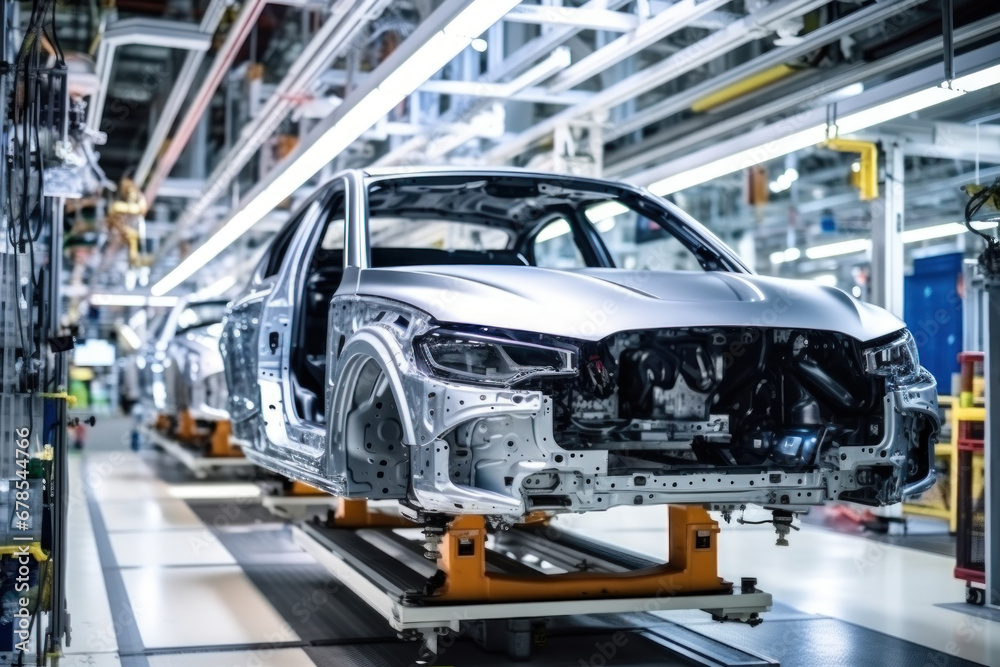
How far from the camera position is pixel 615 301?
3.33 metres

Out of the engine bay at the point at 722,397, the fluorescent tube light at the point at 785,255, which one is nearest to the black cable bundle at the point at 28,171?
the engine bay at the point at 722,397

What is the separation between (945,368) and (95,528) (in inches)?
240

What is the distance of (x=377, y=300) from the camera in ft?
12.3

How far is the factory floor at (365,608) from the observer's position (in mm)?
4094

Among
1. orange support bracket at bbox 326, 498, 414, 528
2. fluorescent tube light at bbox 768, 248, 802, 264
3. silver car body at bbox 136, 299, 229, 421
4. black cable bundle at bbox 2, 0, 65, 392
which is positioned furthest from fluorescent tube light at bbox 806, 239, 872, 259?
black cable bundle at bbox 2, 0, 65, 392

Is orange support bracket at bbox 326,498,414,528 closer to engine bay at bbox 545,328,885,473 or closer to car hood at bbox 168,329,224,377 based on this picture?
engine bay at bbox 545,328,885,473

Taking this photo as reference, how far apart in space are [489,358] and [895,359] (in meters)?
1.35

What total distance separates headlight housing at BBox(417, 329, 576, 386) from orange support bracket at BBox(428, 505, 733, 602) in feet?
2.41

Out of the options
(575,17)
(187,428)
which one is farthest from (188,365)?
(575,17)

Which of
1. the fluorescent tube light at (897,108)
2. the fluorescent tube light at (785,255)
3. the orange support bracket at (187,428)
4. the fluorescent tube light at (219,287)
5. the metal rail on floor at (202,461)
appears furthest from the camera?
the fluorescent tube light at (219,287)

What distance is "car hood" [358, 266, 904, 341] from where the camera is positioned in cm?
328

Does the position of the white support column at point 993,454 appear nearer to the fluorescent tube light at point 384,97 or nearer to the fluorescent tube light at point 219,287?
the fluorescent tube light at point 384,97

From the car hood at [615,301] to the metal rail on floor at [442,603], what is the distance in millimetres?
997

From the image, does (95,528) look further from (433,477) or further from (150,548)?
(433,477)
